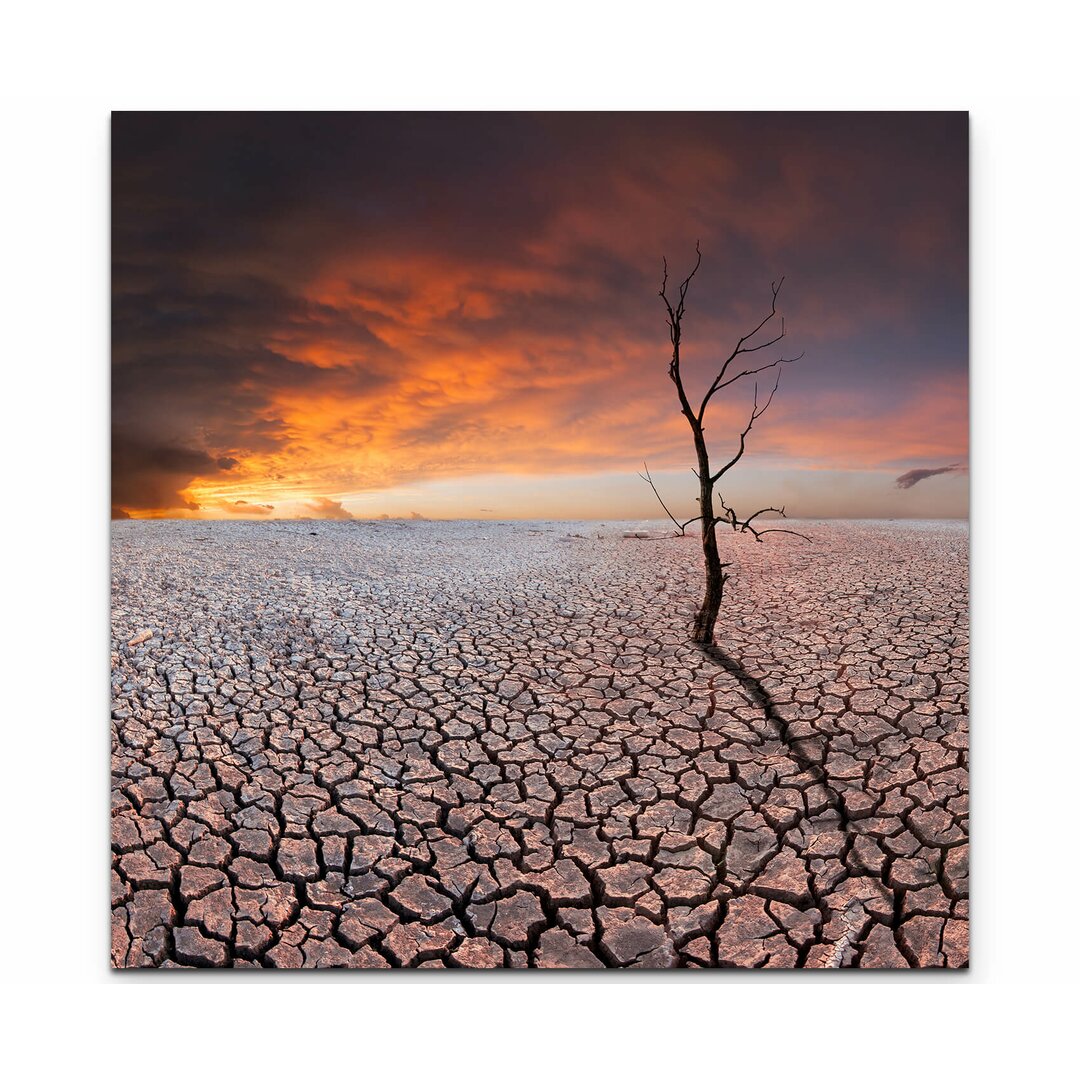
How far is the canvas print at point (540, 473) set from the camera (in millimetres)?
1796

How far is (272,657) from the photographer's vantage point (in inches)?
123

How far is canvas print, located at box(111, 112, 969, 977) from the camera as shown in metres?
1.80

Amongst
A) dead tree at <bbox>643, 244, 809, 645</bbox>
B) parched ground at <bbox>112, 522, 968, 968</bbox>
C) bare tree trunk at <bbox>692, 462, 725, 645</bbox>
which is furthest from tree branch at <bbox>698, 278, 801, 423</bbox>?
parched ground at <bbox>112, 522, 968, 968</bbox>

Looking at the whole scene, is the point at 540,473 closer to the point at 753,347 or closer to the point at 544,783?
the point at 753,347

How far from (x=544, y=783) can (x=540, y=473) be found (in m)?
1.25

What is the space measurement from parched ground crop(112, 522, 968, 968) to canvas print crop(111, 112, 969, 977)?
1 centimetres

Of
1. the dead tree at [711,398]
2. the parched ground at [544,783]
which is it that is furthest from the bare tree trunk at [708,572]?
the parched ground at [544,783]

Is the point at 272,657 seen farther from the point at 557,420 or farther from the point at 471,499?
the point at 557,420

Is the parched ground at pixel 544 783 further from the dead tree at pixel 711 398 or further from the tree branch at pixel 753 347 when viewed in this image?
the tree branch at pixel 753 347

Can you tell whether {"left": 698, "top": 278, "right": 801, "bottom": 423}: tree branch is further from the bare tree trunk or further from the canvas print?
the bare tree trunk

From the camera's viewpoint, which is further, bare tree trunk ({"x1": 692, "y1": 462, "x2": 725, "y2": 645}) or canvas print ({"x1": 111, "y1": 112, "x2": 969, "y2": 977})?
bare tree trunk ({"x1": 692, "y1": 462, "x2": 725, "y2": 645})

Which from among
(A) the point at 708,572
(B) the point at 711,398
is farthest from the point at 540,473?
(A) the point at 708,572
